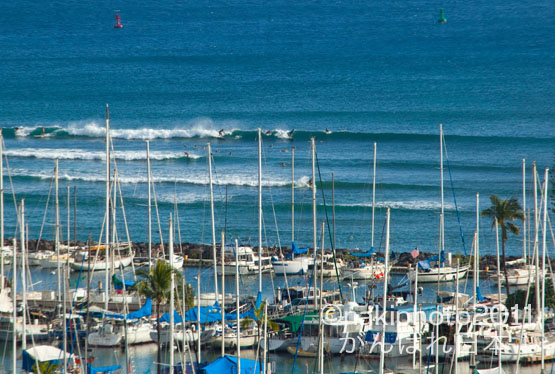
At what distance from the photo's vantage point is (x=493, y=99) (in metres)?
91.2

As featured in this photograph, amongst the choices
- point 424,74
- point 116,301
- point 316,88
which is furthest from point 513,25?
point 116,301

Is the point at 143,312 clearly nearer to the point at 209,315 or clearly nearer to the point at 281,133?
the point at 209,315

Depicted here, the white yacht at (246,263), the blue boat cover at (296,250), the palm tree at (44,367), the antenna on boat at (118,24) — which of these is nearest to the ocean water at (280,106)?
the antenna on boat at (118,24)

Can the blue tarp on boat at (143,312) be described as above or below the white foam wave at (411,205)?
below

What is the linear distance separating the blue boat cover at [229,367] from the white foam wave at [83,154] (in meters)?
44.2

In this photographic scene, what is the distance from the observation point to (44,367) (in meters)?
26.3

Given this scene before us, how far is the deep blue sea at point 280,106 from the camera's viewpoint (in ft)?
178

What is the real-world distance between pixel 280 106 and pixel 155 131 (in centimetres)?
1430

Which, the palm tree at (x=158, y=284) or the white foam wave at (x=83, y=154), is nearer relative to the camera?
the palm tree at (x=158, y=284)

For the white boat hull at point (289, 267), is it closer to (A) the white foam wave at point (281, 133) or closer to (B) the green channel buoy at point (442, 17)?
(A) the white foam wave at point (281, 133)

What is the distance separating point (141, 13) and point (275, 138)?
7932cm

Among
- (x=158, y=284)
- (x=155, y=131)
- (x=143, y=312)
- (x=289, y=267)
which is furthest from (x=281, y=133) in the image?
(x=158, y=284)

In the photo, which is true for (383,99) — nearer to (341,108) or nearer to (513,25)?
(341,108)

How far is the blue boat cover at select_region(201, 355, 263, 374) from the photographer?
26.7m
